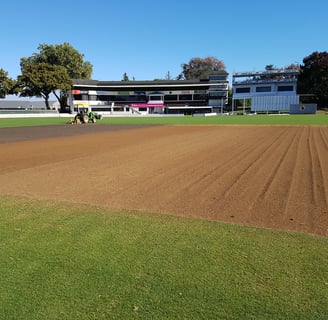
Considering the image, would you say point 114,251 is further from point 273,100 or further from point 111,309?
point 273,100

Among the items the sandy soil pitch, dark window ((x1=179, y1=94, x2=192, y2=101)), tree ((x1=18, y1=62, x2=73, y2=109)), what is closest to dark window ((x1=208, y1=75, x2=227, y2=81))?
dark window ((x1=179, y1=94, x2=192, y2=101))

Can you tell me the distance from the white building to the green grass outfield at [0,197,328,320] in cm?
10299

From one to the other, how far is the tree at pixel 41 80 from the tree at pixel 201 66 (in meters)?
69.8

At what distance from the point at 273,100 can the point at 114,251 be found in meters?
109

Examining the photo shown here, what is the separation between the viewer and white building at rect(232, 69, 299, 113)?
105 m

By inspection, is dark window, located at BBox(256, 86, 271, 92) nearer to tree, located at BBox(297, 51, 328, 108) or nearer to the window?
tree, located at BBox(297, 51, 328, 108)

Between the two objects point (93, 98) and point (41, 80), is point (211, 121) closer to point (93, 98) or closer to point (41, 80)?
point (41, 80)

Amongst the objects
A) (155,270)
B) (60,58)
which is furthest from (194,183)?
(60,58)

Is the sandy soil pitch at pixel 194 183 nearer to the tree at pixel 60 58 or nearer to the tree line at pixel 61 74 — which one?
the tree line at pixel 61 74

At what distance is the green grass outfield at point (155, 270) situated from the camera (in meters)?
3.26

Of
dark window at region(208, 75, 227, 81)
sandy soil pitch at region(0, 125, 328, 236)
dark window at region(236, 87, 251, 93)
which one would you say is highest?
dark window at region(208, 75, 227, 81)

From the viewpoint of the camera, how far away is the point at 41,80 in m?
88.1

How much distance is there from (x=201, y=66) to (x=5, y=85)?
86265 mm

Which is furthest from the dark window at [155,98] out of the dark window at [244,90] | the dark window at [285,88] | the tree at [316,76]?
the tree at [316,76]
